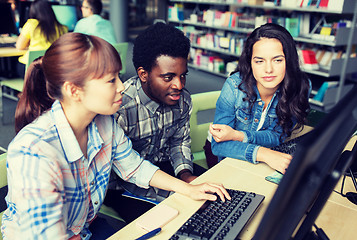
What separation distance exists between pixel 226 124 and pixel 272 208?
113 cm

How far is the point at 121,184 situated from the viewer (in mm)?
1427

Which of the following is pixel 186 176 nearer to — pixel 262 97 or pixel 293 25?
pixel 262 97

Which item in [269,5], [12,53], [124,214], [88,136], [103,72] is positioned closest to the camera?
[103,72]

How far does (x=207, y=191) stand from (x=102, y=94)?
1.44 feet

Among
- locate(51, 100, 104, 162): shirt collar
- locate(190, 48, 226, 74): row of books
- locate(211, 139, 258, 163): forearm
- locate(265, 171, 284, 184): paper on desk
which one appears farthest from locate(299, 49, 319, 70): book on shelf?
locate(51, 100, 104, 162): shirt collar

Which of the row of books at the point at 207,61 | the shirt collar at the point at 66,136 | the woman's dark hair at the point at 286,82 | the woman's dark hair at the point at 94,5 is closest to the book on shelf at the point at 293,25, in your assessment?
the row of books at the point at 207,61

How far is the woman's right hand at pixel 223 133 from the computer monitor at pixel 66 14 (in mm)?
3661

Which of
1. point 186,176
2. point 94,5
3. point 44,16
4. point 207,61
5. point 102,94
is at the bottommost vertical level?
point 207,61

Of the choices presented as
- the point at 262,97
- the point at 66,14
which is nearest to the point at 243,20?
the point at 66,14

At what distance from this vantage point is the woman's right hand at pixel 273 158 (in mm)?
1229

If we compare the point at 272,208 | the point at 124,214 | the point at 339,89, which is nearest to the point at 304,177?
the point at 272,208

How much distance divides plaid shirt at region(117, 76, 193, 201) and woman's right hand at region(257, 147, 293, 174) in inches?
13.9

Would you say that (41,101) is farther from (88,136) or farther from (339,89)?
(339,89)

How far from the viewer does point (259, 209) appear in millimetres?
979
